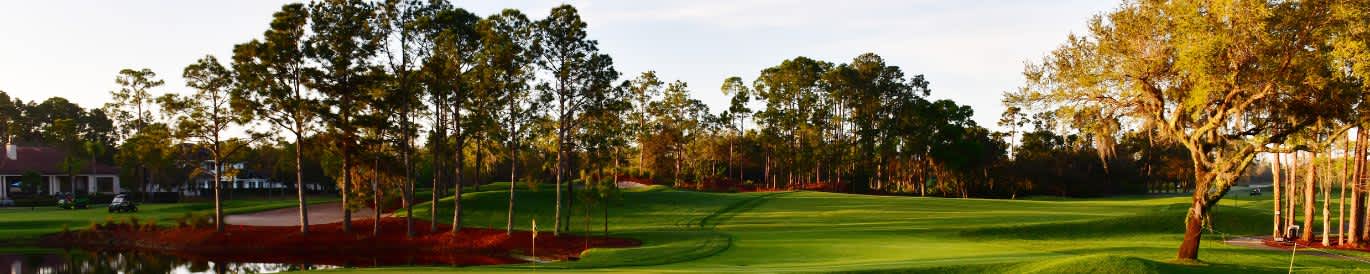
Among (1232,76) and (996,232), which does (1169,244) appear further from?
(1232,76)

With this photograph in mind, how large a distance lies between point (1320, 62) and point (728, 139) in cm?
7847

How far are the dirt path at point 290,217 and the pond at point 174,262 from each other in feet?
36.3

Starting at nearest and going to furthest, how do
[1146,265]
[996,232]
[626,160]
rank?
[1146,265]
[996,232]
[626,160]

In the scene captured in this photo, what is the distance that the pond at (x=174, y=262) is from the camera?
101ft

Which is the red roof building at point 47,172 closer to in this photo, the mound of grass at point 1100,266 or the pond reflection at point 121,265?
the pond reflection at point 121,265

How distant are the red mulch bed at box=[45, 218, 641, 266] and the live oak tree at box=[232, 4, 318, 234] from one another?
282 cm

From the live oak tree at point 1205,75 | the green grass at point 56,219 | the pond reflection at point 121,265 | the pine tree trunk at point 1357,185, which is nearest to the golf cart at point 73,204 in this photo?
the green grass at point 56,219

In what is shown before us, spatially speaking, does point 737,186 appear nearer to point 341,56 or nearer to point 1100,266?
point 341,56

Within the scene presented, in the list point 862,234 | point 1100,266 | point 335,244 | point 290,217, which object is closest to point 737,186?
point 290,217

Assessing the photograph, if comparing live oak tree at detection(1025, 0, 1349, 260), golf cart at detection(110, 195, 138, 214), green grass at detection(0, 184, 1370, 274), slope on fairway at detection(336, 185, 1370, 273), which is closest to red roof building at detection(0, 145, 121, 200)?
golf cart at detection(110, 195, 138, 214)

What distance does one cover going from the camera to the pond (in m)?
30.9

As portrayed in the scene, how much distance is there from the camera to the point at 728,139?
99.1 meters

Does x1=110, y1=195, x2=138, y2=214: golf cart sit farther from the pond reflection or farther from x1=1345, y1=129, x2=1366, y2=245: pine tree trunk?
x1=1345, y1=129, x2=1366, y2=245: pine tree trunk

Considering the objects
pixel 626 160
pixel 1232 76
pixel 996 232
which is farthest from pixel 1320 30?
pixel 626 160
